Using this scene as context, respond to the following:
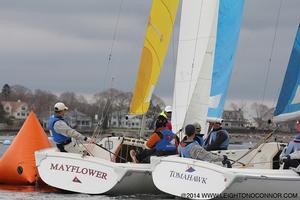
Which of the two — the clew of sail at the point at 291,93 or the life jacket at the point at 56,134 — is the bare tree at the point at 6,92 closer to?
the life jacket at the point at 56,134

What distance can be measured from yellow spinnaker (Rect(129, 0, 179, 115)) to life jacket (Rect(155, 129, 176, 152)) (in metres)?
3.17

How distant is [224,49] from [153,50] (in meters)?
1.66

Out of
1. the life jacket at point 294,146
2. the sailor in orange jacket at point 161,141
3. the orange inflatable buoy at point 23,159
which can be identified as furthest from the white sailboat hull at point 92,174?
the life jacket at point 294,146

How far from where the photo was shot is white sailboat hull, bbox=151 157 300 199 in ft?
40.1

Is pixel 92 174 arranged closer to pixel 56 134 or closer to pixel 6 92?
pixel 56 134

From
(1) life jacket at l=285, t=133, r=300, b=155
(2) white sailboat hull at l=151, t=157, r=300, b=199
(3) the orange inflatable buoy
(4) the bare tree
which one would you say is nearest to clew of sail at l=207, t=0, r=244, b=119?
(3) the orange inflatable buoy

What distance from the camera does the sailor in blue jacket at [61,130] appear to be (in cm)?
1508

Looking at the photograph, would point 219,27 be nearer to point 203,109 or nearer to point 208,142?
point 203,109

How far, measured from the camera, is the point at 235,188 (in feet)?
40.5

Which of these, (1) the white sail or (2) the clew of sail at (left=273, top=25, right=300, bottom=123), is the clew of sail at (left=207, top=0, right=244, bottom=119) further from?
(2) the clew of sail at (left=273, top=25, right=300, bottom=123)

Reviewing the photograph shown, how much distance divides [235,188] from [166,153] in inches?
109

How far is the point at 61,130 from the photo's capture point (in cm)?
1518

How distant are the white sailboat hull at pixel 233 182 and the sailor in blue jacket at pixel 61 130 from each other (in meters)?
2.91

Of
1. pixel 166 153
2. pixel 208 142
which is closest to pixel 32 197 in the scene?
pixel 166 153
